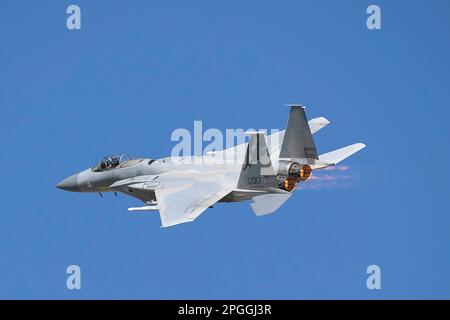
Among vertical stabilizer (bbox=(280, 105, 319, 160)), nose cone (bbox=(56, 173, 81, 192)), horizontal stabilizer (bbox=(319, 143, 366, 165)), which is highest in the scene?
vertical stabilizer (bbox=(280, 105, 319, 160))

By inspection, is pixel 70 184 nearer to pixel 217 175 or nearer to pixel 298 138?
pixel 217 175

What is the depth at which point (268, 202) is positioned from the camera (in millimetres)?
42062

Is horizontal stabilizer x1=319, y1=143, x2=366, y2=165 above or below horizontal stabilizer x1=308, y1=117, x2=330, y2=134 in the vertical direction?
below

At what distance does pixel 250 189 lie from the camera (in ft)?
142

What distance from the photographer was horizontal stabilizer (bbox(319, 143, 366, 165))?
155ft

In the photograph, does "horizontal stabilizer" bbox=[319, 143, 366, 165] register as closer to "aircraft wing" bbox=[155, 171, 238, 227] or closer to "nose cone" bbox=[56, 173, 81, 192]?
"aircraft wing" bbox=[155, 171, 238, 227]

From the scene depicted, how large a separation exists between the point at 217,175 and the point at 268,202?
12.0 ft

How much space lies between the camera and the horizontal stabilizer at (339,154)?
4722 centimetres

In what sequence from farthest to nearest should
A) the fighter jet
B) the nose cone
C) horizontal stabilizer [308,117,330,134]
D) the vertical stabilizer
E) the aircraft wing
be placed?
horizontal stabilizer [308,117,330,134], the nose cone, the vertical stabilizer, the fighter jet, the aircraft wing

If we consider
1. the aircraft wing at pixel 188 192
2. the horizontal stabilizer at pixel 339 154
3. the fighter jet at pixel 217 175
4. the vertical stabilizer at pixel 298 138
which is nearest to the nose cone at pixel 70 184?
the fighter jet at pixel 217 175

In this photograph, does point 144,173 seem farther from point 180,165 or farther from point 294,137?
point 294,137

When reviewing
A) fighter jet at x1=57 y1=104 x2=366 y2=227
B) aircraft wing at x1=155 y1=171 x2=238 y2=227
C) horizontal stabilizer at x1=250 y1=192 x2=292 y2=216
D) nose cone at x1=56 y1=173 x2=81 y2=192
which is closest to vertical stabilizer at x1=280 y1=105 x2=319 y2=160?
fighter jet at x1=57 y1=104 x2=366 y2=227

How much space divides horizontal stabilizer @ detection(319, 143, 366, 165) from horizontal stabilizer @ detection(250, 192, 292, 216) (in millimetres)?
4837

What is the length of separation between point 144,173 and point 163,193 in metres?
2.48
